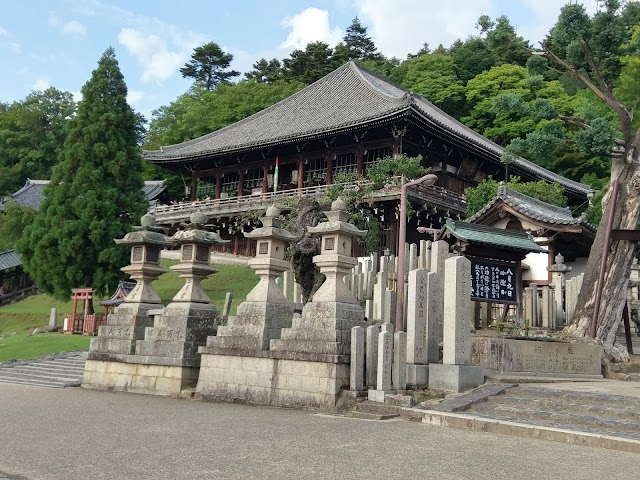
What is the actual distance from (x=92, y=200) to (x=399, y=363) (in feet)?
75.8

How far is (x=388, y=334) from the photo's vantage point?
8.55 meters

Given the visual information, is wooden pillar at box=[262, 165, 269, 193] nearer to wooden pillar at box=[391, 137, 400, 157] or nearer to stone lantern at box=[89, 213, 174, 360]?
wooden pillar at box=[391, 137, 400, 157]

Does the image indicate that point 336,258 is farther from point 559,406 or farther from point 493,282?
point 493,282

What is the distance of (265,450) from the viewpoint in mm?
5773

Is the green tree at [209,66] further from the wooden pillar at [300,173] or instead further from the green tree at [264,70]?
the wooden pillar at [300,173]

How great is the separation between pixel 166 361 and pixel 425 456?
6.66 m

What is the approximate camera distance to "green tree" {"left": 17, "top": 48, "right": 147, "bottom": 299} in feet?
90.8

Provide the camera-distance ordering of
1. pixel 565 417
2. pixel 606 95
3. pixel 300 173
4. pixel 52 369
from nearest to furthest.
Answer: pixel 565 417, pixel 606 95, pixel 52 369, pixel 300 173

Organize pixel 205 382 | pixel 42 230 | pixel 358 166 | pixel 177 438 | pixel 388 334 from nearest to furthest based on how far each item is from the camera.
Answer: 1. pixel 177 438
2. pixel 388 334
3. pixel 205 382
4. pixel 42 230
5. pixel 358 166

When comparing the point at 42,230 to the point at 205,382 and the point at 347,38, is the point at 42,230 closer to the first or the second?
the point at 205,382

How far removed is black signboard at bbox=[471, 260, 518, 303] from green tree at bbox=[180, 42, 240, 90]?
2371 inches

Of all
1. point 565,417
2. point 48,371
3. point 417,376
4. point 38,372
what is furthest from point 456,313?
point 38,372

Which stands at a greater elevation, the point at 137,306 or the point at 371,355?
the point at 137,306

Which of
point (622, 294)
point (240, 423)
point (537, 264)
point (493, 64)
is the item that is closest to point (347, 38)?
point (493, 64)
